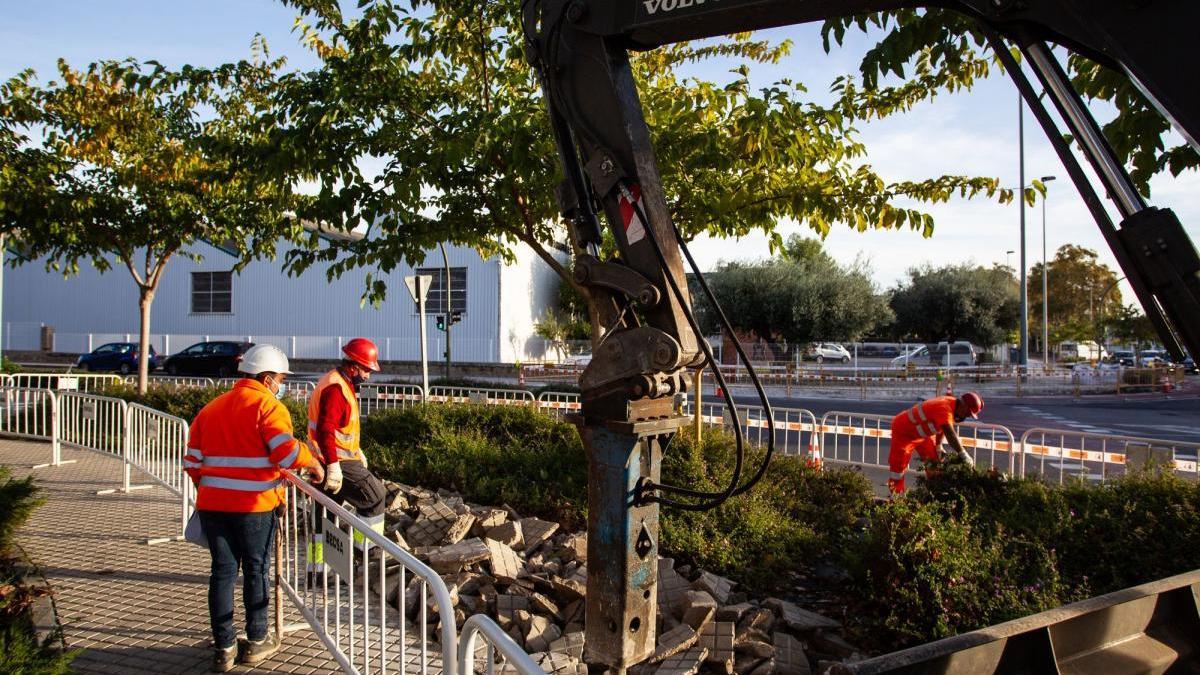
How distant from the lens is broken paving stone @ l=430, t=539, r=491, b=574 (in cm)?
547

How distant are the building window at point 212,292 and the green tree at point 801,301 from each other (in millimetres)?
22607

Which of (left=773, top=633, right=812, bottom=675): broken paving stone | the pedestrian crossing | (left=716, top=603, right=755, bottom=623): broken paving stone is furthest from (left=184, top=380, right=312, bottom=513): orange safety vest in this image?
the pedestrian crossing

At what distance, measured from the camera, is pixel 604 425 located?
A: 345 centimetres

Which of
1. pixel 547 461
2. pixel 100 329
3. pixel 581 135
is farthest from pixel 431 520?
pixel 100 329

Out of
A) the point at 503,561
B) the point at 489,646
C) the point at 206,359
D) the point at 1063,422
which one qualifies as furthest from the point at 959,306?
the point at 489,646

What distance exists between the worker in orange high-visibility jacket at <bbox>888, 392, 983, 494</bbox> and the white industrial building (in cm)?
2415

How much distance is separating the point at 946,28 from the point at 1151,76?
197cm

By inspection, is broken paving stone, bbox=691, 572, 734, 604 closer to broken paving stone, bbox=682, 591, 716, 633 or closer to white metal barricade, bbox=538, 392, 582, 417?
broken paving stone, bbox=682, 591, 716, 633

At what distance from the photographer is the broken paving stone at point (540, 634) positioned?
4.62 metres

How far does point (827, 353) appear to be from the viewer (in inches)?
1211

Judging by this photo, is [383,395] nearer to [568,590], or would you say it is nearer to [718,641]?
[568,590]

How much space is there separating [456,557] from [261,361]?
6.30ft

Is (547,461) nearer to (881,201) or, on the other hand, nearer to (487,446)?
(487,446)

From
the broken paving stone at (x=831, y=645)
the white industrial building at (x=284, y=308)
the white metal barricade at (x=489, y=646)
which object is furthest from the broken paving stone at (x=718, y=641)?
the white industrial building at (x=284, y=308)
